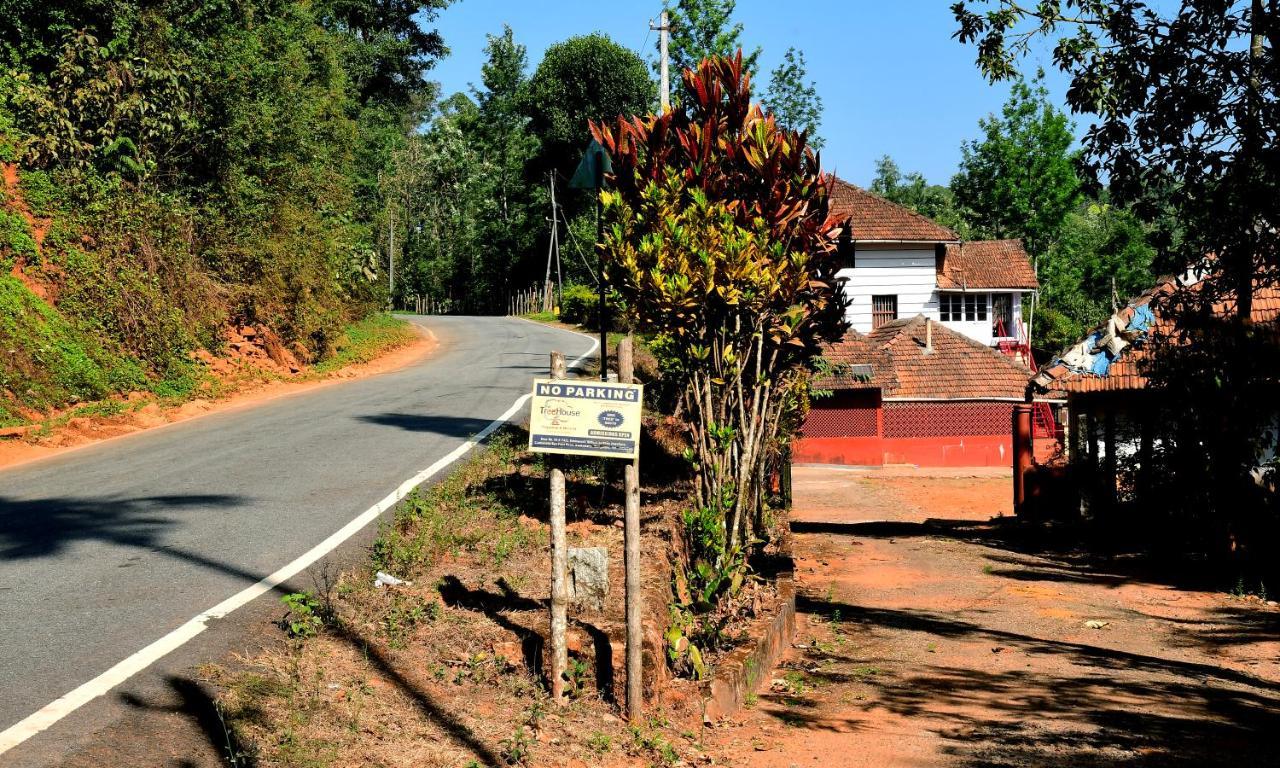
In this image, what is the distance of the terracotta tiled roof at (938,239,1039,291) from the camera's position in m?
43.3

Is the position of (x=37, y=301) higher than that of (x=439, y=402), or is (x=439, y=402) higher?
(x=37, y=301)

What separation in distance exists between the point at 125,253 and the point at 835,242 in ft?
49.7

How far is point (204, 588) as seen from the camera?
7344 mm

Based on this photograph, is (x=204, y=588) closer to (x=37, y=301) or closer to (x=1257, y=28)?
(x=1257, y=28)

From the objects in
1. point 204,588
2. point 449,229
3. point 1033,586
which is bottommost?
point 1033,586

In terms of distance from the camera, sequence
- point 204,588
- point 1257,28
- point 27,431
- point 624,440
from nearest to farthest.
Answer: point 624,440 → point 204,588 → point 1257,28 → point 27,431

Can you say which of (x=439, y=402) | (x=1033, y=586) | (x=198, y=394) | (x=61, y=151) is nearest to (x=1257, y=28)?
(x=1033, y=586)

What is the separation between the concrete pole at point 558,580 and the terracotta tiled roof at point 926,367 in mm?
27075

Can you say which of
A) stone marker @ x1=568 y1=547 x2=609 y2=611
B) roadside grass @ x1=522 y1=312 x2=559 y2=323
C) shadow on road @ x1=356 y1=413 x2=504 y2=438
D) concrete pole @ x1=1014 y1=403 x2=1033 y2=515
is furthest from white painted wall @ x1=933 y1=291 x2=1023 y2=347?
stone marker @ x1=568 y1=547 x2=609 y2=611

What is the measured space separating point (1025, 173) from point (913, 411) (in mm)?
27888

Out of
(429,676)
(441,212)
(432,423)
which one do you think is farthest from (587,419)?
(441,212)

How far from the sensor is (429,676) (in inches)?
247

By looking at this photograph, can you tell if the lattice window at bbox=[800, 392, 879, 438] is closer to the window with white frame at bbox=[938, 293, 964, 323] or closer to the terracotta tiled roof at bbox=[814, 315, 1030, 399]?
the terracotta tiled roof at bbox=[814, 315, 1030, 399]

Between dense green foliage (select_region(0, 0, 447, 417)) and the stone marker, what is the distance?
15189 millimetres
